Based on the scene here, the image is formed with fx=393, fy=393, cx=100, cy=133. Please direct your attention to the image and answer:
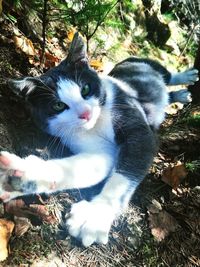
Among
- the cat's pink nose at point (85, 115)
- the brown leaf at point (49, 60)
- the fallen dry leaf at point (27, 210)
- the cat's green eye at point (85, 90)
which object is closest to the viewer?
the fallen dry leaf at point (27, 210)

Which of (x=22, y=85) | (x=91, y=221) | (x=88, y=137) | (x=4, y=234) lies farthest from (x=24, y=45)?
(x=4, y=234)

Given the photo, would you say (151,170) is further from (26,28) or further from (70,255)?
(26,28)

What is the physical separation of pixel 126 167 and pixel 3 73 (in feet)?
4.49

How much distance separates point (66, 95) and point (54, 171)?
1.90ft

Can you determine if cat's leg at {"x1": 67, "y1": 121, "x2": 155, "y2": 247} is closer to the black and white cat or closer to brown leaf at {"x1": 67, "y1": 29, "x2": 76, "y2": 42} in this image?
the black and white cat

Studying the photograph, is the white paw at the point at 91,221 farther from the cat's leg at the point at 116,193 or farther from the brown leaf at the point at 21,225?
the brown leaf at the point at 21,225

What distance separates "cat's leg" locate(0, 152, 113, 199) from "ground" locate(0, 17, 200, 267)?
77 mm

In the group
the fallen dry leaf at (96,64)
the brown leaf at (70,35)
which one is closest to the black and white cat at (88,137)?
the fallen dry leaf at (96,64)

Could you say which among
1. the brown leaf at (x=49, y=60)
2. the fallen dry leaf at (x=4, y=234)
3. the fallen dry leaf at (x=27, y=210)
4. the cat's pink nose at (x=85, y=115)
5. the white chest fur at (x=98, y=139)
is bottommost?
the white chest fur at (x=98, y=139)

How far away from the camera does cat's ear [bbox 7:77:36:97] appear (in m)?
2.69

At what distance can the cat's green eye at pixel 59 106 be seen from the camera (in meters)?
2.78

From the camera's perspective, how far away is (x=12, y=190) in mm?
2238

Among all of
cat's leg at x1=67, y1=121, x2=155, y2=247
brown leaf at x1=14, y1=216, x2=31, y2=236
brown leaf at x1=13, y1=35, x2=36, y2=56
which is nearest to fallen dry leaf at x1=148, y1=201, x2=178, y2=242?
cat's leg at x1=67, y1=121, x2=155, y2=247

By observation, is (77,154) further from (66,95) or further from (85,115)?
(66,95)
